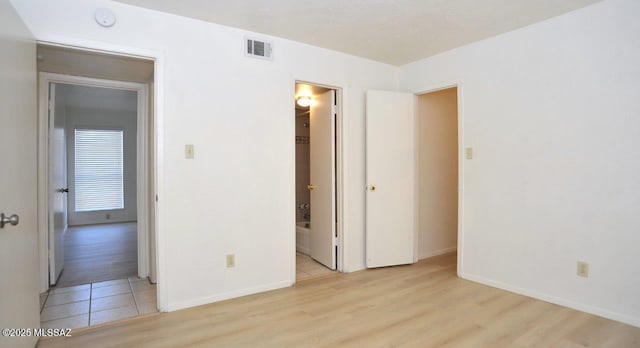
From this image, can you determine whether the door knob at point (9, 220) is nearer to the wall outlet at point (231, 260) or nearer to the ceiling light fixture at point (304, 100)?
the wall outlet at point (231, 260)

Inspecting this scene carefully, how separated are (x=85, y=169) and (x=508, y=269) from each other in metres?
7.75

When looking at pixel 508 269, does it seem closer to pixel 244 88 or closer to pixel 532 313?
pixel 532 313

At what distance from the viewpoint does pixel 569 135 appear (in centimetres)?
272

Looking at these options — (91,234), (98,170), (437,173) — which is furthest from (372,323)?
(98,170)

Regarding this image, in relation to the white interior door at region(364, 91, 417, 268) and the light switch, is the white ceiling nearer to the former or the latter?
the light switch

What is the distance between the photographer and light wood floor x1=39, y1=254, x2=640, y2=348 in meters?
2.19

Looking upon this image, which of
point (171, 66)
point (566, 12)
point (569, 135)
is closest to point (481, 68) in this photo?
point (566, 12)

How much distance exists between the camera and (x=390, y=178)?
3.84 metres

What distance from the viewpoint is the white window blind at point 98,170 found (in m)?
6.91

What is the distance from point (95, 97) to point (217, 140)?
4.40 metres

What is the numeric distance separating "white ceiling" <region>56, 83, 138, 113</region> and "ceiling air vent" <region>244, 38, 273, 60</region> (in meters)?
2.84

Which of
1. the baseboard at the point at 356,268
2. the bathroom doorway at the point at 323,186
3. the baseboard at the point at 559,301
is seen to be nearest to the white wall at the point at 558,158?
the baseboard at the point at 559,301

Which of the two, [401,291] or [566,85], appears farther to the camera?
[401,291]

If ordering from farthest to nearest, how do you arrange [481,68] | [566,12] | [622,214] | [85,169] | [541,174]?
[85,169] < [481,68] < [541,174] < [566,12] < [622,214]
